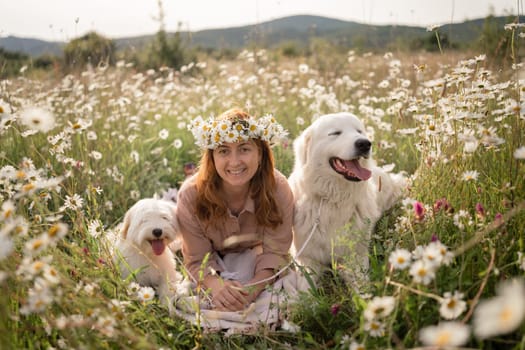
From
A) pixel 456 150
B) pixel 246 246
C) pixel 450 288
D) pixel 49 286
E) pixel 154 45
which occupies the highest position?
pixel 154 45

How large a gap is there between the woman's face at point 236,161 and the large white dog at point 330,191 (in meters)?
0.44

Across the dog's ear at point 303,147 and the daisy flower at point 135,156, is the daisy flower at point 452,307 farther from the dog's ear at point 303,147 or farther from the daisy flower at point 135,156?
the daisy flower at point 135,156

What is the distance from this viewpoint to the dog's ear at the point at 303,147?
3.44 metres

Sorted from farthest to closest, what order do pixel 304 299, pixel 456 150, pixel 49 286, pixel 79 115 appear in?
1. pixel 79 115
2. pixel 456 150
3. pixel 304 299
4. pixel 49 286

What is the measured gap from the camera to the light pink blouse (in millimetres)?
3402

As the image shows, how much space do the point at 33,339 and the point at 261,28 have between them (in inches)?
201

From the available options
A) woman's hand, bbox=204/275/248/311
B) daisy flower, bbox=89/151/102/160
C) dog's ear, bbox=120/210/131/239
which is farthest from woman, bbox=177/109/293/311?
daisy flower, bbox=89/151/102/160

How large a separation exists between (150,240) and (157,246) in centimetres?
7

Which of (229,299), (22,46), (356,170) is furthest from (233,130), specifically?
(22,46)

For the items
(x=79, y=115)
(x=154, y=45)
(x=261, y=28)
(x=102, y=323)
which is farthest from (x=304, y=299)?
(x=154, y=45)

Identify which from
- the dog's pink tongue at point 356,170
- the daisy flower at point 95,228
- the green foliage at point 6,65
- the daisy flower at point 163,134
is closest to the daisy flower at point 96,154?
the daisy flower at point 163,134

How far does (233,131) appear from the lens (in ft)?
10.3

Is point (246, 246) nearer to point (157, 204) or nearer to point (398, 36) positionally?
point (157, 204)

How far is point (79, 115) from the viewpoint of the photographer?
5.15 m
